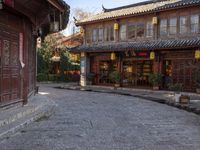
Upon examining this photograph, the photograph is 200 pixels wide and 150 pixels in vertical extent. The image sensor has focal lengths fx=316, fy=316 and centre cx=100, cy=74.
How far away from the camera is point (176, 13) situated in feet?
70.7

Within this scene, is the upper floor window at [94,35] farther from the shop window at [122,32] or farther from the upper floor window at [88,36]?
the shop window at [122,32]

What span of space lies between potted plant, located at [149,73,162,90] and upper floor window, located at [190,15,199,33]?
376cm

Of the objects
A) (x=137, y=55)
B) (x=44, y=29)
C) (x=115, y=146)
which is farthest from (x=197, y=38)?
(x=115, y=146)

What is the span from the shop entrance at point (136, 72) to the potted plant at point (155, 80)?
65.3 inches

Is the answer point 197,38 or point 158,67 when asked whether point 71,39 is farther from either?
point 197,38

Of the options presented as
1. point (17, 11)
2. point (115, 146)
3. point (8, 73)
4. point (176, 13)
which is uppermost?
point (176, 13)

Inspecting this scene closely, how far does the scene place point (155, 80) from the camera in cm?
2184

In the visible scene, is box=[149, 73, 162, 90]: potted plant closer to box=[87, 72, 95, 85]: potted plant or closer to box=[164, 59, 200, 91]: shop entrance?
box=[164, 59, 200, 91]: shop entrance

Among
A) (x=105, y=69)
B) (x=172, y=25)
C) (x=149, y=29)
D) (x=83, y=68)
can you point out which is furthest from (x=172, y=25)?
(x=83, y=68)

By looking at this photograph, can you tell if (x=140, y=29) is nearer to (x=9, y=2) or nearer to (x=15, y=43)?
(x=15, y=43)

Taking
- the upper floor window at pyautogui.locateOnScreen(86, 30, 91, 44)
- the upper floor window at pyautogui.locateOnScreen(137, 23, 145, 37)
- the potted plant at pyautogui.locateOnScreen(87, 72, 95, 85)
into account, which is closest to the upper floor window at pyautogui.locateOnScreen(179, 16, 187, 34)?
the upper floor window at pyautogui.locateOnScreen(137, 23, 145, 37)

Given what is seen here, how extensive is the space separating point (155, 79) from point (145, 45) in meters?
2.49

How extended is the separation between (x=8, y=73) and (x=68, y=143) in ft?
12.9

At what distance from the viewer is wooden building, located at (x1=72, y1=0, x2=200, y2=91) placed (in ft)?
67.7
